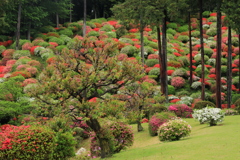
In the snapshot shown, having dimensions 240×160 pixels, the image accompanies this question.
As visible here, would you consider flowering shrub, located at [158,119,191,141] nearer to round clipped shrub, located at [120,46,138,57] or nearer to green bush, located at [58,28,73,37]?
round clipped shrub, located at [120,46,138,57]

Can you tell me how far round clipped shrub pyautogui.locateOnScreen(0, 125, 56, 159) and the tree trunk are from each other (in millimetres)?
2015

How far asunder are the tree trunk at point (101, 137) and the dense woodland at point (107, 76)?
0.14 feet

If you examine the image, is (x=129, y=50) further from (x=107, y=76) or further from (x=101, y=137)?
(x=101, y=137)

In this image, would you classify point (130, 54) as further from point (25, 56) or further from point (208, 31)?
point (208, 31)

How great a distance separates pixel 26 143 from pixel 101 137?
3359 mm

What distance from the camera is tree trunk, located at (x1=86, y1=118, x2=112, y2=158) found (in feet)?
41.8

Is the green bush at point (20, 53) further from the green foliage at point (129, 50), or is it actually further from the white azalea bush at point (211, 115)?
the white azalea bush at point (211, 115)

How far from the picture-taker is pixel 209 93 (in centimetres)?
3123

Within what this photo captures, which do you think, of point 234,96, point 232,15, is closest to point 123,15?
point 232,15

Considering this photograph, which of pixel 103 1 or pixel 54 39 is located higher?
pixel 103 1

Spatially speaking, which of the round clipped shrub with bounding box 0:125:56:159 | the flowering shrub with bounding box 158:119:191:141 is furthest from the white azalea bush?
the round clipped shrub with bounding box 0:125:56:159

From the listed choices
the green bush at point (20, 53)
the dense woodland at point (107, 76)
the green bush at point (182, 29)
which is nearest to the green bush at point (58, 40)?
the dense woodland at point (107, 76)

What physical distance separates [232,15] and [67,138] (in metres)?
13.4

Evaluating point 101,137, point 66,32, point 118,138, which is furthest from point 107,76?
point 66,32
